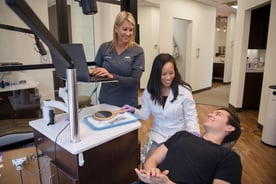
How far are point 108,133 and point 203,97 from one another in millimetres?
4997

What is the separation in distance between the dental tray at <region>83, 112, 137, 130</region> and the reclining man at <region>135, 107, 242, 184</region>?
0.27m

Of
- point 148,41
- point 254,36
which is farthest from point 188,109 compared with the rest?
point 148,41

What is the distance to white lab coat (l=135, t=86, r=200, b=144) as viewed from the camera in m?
1.52

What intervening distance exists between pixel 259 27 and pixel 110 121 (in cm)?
412

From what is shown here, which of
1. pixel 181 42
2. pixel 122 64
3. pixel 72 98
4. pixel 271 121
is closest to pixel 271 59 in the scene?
pixel 271 121

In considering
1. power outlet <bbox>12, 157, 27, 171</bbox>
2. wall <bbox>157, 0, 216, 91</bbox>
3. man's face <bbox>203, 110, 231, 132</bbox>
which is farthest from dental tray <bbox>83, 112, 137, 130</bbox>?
wall <bbox>157, 0, 216, 91</bbox>

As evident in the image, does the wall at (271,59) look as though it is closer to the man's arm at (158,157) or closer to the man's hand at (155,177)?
the man's arm at (158,157)

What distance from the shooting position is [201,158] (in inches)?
46.1

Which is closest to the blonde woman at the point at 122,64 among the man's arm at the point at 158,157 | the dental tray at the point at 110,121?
the dental tray at the point at 110,121

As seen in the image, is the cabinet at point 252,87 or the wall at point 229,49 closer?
the cabinet at point 252,87

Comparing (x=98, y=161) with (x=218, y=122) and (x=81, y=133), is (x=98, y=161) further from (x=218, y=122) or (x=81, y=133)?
(x=218, y=122)

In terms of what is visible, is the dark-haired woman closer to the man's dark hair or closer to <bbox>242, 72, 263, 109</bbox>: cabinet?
the man's dark hair

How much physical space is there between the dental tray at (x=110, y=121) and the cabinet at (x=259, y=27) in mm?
3900

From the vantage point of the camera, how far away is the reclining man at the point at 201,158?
1.09 meters
